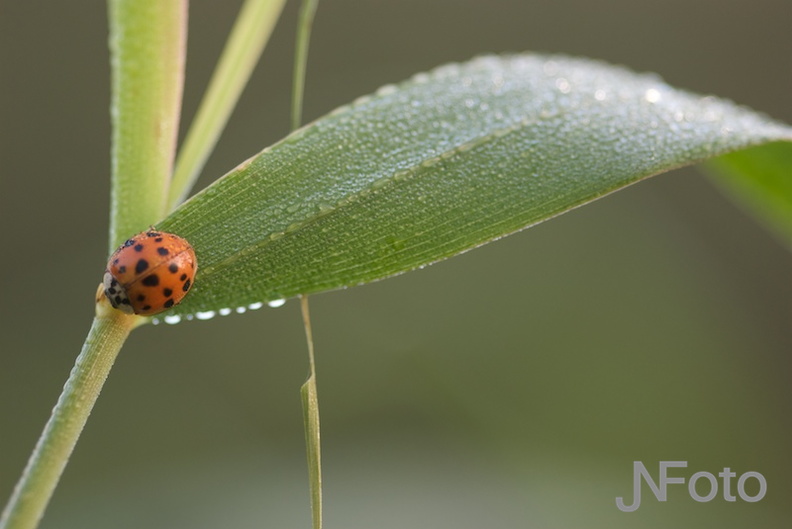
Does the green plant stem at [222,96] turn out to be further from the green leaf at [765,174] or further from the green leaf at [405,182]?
the green leaf at [765,174]

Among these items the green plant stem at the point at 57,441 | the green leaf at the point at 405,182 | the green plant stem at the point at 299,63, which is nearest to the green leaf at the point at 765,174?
the green leaf at the point at 405,182

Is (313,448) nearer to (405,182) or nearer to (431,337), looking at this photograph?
(405,182)

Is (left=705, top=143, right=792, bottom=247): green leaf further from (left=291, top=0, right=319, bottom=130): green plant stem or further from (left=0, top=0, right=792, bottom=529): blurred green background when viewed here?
(left=0, top=0, right=792, bottom=529): blurred green background

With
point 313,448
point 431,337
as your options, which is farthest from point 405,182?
point 431,337

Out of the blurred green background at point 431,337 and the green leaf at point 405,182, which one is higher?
the blurred green background at point 431,337

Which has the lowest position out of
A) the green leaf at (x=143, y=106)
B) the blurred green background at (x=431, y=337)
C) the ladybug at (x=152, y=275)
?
the ladybug at (x=152, y=275)

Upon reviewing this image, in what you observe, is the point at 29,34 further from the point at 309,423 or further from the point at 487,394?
the point at 309,423

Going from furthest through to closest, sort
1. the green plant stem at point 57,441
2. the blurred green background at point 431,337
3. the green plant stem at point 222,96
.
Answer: the blurred green background at point 431,337 < the green plant stem at point 222,96 < the green plant stem at point 57,441
